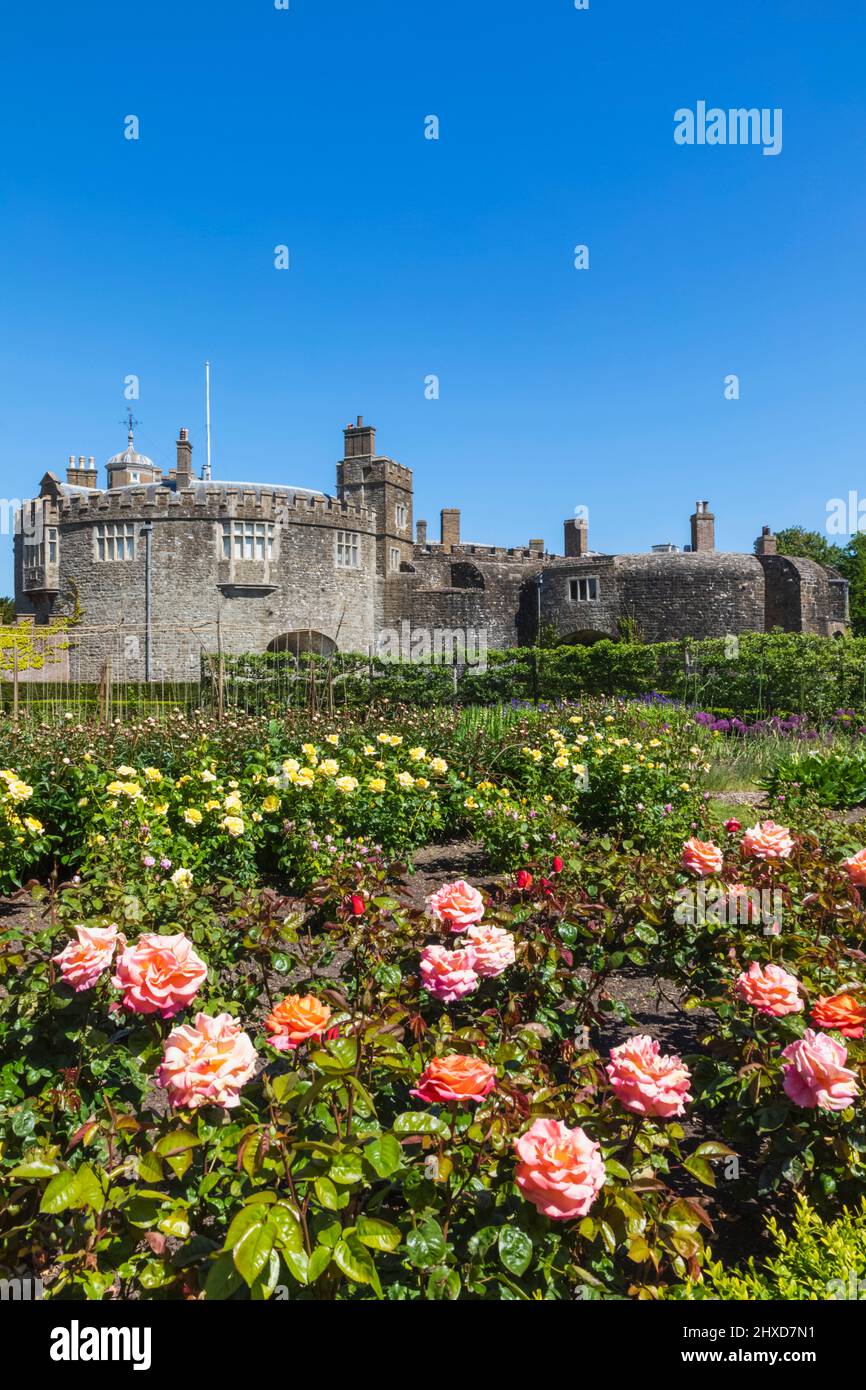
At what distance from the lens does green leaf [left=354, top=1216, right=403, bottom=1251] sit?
1654 mm

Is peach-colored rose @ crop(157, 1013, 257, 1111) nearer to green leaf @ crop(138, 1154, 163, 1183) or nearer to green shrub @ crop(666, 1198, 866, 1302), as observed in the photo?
green leaf @ crop(138, 1154, 163, 1183)

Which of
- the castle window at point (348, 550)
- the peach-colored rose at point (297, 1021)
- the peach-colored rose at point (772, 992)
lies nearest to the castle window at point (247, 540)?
the castle window at point (348, 550)

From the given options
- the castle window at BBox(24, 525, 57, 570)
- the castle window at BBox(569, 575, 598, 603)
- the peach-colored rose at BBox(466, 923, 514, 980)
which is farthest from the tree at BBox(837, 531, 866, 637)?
the peach-colored rose at BBox(466, 923, 514, 980)

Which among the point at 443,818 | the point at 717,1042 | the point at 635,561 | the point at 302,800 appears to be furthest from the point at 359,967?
the point at 635,561

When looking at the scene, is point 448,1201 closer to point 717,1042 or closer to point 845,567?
point 717,1042

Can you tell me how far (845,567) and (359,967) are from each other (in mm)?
60362

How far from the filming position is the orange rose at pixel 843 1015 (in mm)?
2359

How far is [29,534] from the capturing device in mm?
30453

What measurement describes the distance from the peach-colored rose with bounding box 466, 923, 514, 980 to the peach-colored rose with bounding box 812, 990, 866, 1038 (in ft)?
2.78

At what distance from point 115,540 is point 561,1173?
30.0 m

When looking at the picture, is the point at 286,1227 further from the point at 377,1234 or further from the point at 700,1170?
the point at 700,1170

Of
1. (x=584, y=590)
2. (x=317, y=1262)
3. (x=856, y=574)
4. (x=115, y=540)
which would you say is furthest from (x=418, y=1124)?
(x=856, y=574)

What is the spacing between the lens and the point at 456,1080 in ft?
6.13

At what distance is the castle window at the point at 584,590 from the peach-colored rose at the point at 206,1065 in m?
30.8
